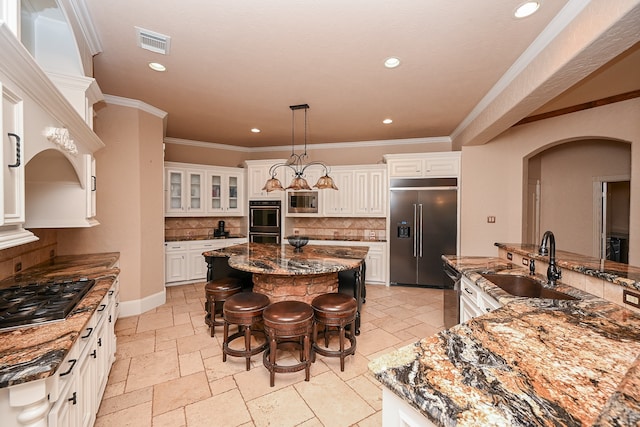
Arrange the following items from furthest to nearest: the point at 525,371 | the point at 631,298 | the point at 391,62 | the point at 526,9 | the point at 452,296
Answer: the point at 452,296 → the point at 391,62 → the point at 526,9 → the point at 631,298 → the point at 525,371

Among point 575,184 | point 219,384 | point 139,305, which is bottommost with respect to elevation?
point 219,384

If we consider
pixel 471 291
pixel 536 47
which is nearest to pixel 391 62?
pixel 536 47

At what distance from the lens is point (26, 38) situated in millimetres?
1944

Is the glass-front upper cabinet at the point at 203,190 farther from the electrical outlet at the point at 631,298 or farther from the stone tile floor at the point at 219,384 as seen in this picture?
the electrical outlet at the point at 631,298

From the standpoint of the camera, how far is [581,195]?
4773 mm

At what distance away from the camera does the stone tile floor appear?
1.88m

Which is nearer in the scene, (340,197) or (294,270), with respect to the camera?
(294,270)

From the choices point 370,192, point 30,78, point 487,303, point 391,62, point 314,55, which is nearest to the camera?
point 30,78

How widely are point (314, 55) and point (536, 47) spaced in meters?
1.88

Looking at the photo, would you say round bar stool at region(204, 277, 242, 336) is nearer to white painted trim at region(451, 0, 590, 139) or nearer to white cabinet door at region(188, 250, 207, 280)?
white cabinet door at region(188, 250, 207, 280)

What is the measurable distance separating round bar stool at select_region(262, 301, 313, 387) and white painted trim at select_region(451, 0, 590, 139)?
2.87m

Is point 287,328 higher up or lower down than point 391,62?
lower down

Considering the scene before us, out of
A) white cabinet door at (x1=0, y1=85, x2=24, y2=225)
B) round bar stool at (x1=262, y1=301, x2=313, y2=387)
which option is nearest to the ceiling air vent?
white cabinet door at (x1=0, y1=85, x2=24, y2=225)

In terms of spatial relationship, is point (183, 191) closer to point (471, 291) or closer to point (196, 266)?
point (196, 266)
